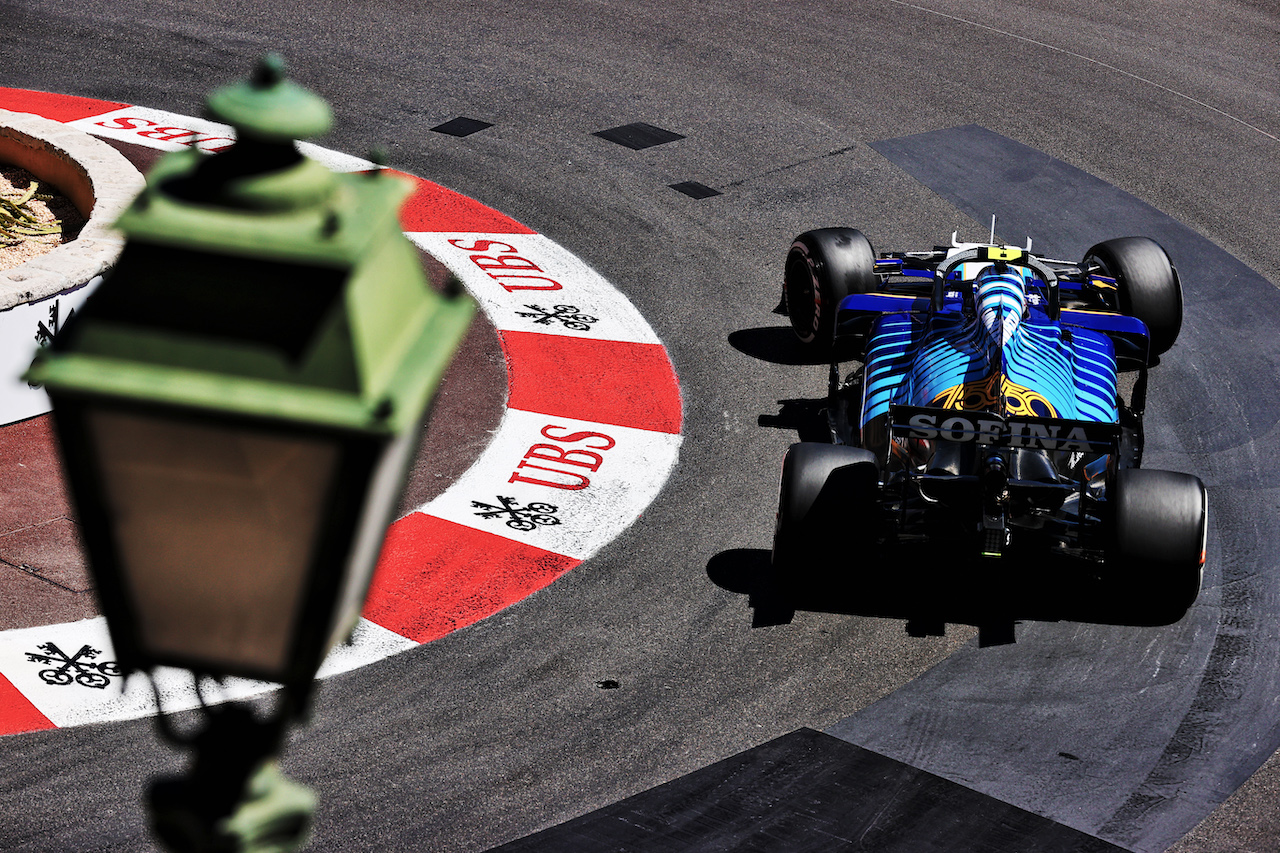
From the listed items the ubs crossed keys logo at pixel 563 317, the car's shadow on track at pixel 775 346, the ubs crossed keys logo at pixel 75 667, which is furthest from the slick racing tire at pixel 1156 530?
the ubs crossed keys logo at pixel 75 667

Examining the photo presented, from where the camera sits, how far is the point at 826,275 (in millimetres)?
10508

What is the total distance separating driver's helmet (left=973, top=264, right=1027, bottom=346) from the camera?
8.19 metres

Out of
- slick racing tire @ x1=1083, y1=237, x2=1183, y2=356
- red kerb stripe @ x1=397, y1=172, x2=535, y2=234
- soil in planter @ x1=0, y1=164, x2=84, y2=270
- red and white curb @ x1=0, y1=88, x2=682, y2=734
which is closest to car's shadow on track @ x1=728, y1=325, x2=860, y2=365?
red and white curb @ x1=0, y1=88, x2=682, y2=734

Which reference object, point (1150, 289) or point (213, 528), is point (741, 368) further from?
point (213, 528)

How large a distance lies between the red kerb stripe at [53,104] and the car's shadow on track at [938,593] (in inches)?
374

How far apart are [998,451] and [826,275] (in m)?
3.11

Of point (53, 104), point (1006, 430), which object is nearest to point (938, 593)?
point (1006, 430)

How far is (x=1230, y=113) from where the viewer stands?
53.4ft

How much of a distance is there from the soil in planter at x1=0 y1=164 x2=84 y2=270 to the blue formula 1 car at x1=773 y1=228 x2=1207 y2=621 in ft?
20.9

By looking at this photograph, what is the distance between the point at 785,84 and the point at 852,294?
6.64m

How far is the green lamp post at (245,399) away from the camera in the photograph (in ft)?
6.08

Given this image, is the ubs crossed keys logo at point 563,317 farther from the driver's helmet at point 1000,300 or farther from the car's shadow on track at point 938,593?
the driver's helmet at point 1000,300

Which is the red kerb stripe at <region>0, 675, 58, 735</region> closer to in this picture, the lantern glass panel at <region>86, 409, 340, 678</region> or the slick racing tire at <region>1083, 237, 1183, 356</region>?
the lantern glass panel at <region>86, 409, 340, 678</region>

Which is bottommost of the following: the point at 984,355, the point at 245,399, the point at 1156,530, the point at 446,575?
the point at 446,575
